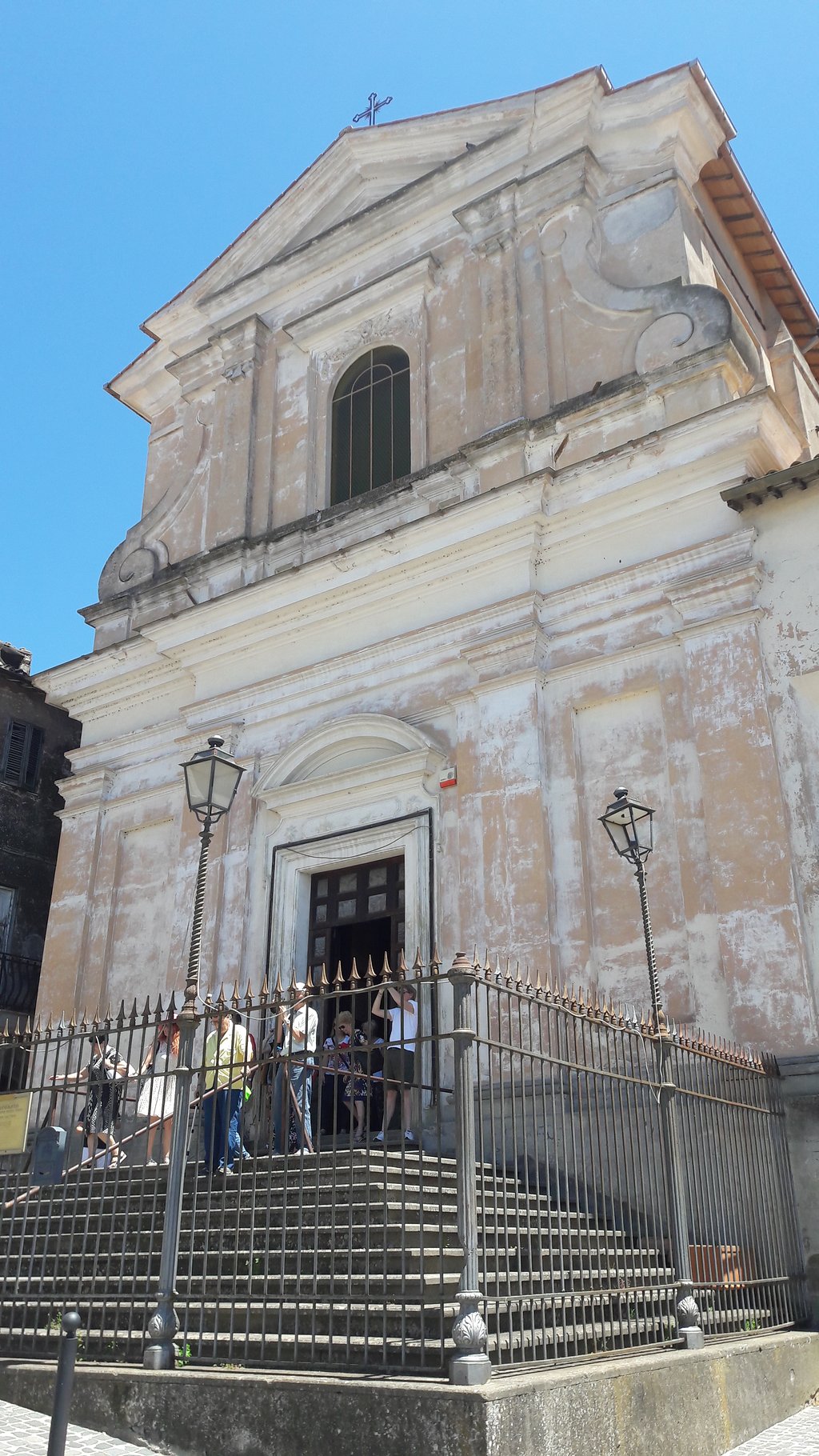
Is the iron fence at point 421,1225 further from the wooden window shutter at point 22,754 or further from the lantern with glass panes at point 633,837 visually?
the wooden window shutter at point 22,754

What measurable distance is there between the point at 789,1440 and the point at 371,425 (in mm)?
12958

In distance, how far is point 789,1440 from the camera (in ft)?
23.6

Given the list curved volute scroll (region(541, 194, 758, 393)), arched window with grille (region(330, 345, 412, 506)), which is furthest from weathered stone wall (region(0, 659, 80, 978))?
curved volute scroll (region(541, 194, 758, 393))

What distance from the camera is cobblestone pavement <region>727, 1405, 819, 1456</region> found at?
22.4 feet

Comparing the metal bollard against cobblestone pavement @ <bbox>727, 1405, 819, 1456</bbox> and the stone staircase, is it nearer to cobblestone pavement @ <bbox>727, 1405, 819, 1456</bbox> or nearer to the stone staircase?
the stone staircase

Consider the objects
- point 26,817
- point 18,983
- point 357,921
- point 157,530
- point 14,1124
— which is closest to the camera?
point 14,1124

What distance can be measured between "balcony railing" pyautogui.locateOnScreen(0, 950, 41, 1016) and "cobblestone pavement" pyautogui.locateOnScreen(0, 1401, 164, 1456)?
36.2 ft

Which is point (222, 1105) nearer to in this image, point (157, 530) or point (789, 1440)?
point (789, 1440)

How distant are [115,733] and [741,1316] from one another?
1176 cm

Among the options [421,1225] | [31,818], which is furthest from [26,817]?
[421,1225]

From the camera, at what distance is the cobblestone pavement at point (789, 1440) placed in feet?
22.4

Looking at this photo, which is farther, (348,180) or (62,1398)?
(348,180)

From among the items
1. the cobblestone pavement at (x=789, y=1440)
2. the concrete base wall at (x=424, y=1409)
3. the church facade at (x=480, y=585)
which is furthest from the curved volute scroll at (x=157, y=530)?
the cobblestone pavement at (x=789, y=1440)

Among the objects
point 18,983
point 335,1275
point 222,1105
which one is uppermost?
point 18,983
